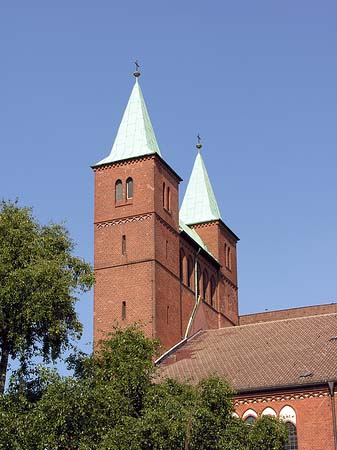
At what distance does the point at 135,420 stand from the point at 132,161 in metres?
25.9

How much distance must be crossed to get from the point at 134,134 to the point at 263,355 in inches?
650

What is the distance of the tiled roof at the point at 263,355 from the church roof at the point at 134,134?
11661 millimetres

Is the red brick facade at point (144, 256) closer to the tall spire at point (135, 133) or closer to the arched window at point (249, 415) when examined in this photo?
the tall spire at point (135, 133)

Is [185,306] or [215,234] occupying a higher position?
[215,234]

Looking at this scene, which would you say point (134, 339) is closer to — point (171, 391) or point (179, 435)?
point (171, 391)

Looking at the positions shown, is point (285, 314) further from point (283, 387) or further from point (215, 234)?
point (283, 387)

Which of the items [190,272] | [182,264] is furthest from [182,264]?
[190,272]

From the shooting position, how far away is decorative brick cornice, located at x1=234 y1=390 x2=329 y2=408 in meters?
39.2

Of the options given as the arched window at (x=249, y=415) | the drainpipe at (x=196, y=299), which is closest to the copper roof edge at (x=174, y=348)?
the drainpipe at (x=196, y=299)

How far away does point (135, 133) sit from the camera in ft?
171

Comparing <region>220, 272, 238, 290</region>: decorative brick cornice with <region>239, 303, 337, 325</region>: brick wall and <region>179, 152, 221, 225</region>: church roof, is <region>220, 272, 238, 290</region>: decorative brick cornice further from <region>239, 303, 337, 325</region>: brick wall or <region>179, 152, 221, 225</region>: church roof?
<region>239, 303, 337, 325</region>: brick wall

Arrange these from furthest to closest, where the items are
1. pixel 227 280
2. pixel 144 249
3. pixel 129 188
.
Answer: pixel 227 280 → pixel 129 188 → pixel 144 249

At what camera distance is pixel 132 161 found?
166 ft

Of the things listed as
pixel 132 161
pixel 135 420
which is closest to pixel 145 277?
pixel 132 161
